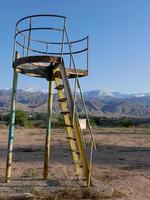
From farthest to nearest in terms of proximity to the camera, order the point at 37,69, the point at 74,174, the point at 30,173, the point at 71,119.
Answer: the point at 74,174 < the point at 30,173 < the point at 37,69 < the point at 71,119

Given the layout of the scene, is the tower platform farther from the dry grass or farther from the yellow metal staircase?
the dry grass

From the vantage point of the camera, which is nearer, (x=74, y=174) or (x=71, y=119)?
(x=71, y=119)

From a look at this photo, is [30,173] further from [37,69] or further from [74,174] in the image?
[37,69]

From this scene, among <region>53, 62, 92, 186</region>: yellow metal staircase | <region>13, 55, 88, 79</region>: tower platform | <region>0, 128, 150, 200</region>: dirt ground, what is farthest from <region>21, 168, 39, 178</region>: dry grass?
<region>13, 55, 88, 79</region>: tower platform

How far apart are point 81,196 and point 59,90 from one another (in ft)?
8.75

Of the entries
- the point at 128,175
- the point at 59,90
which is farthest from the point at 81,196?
the point at 128,175

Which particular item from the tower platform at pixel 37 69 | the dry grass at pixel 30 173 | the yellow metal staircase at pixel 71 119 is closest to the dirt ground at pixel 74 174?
the dry grass at pixel 30 173

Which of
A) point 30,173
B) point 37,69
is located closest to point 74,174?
point 30,173

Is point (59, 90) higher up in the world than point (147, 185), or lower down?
higher up

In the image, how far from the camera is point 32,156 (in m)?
19.6

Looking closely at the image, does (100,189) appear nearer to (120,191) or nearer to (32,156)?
(120,191)

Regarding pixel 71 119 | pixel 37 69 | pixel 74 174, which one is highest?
pixel 37 69

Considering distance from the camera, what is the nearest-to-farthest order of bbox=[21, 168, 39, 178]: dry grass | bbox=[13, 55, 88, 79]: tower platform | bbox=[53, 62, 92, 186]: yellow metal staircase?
bbox=[53, 62, 92, 186]: yellow metal staircase, bbox=[13, 55, 88, 79]: tower platform, bbox=[21, 168, 39, 178]: dry grass

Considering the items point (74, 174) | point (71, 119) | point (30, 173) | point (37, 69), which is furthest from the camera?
point (74, 174)
